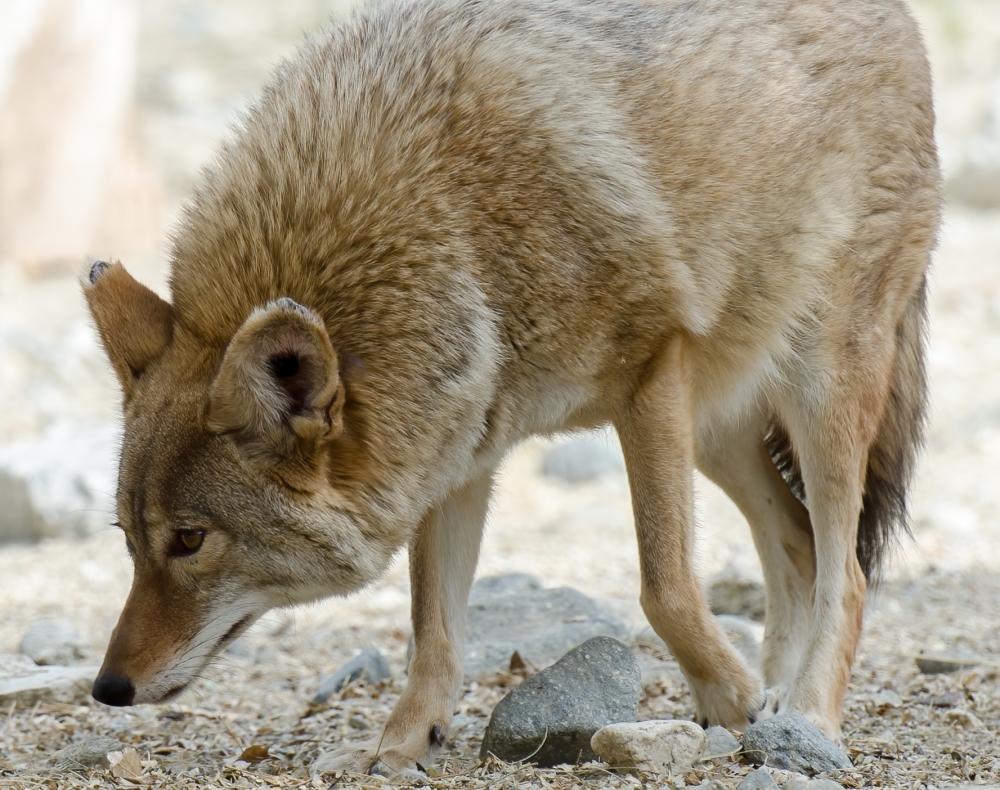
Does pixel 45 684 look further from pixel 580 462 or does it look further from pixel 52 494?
pixel 580 462

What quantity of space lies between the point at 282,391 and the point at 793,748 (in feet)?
5.97

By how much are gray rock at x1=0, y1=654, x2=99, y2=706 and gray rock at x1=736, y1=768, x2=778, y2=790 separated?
2598 millimetres

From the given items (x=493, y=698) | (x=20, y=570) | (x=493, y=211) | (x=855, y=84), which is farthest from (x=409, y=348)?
(x=20, y=570)

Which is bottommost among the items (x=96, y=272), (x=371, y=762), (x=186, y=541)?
(x=371, y=762)

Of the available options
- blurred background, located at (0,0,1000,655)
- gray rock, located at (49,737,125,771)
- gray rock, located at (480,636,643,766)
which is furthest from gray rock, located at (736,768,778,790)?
gray rock, located at (49,737,125,771)

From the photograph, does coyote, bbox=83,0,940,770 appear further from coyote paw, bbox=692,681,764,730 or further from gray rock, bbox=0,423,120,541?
gray rock, bbox=0,423,120,541

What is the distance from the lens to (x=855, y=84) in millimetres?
4531

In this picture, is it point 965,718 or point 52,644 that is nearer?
point 965,718

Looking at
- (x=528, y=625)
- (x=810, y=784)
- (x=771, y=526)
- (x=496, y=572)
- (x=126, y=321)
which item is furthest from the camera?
(x=496, y=572)

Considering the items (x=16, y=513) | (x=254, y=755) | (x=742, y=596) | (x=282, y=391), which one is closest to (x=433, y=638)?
(x=254, y=755)

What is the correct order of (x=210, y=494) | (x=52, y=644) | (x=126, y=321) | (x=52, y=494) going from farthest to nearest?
(x=52, y=494) < (x=52, y=644) < (x=126, y=321) < (x=210, y=494)

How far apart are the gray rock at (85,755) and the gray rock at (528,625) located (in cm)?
156

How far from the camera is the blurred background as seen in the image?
Result: 730cm

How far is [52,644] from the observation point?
5449 millimetres
